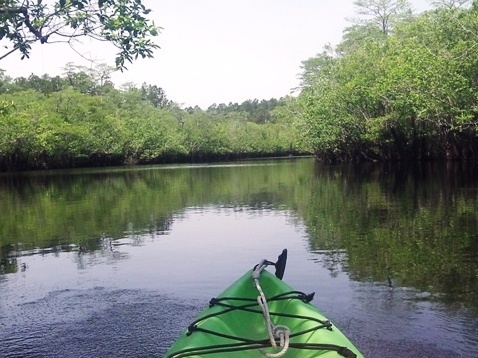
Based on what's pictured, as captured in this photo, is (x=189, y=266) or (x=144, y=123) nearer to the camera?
(x=189, y=266)

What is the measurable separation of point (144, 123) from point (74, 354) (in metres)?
84.1

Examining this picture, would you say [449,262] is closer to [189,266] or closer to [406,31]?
[189,266]

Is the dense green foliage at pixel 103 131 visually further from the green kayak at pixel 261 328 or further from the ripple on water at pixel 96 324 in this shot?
the green kayak at pixel 261 328

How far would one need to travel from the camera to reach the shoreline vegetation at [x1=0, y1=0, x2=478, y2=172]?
31.9m

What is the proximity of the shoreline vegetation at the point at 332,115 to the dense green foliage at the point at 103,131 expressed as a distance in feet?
0.60

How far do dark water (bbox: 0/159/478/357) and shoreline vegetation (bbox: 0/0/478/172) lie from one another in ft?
11.1

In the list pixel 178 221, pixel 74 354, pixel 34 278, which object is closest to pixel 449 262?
pixel 74 354

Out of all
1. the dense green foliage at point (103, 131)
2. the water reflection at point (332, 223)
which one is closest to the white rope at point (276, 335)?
the water reflection at point (332, 223)

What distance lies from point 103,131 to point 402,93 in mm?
50861

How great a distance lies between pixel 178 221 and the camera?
1873 cm

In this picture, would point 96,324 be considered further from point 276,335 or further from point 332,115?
point 332,115

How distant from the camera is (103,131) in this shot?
77562 mm

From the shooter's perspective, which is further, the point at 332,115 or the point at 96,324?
the point at 332,115

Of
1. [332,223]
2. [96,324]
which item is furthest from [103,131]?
[96,324]
